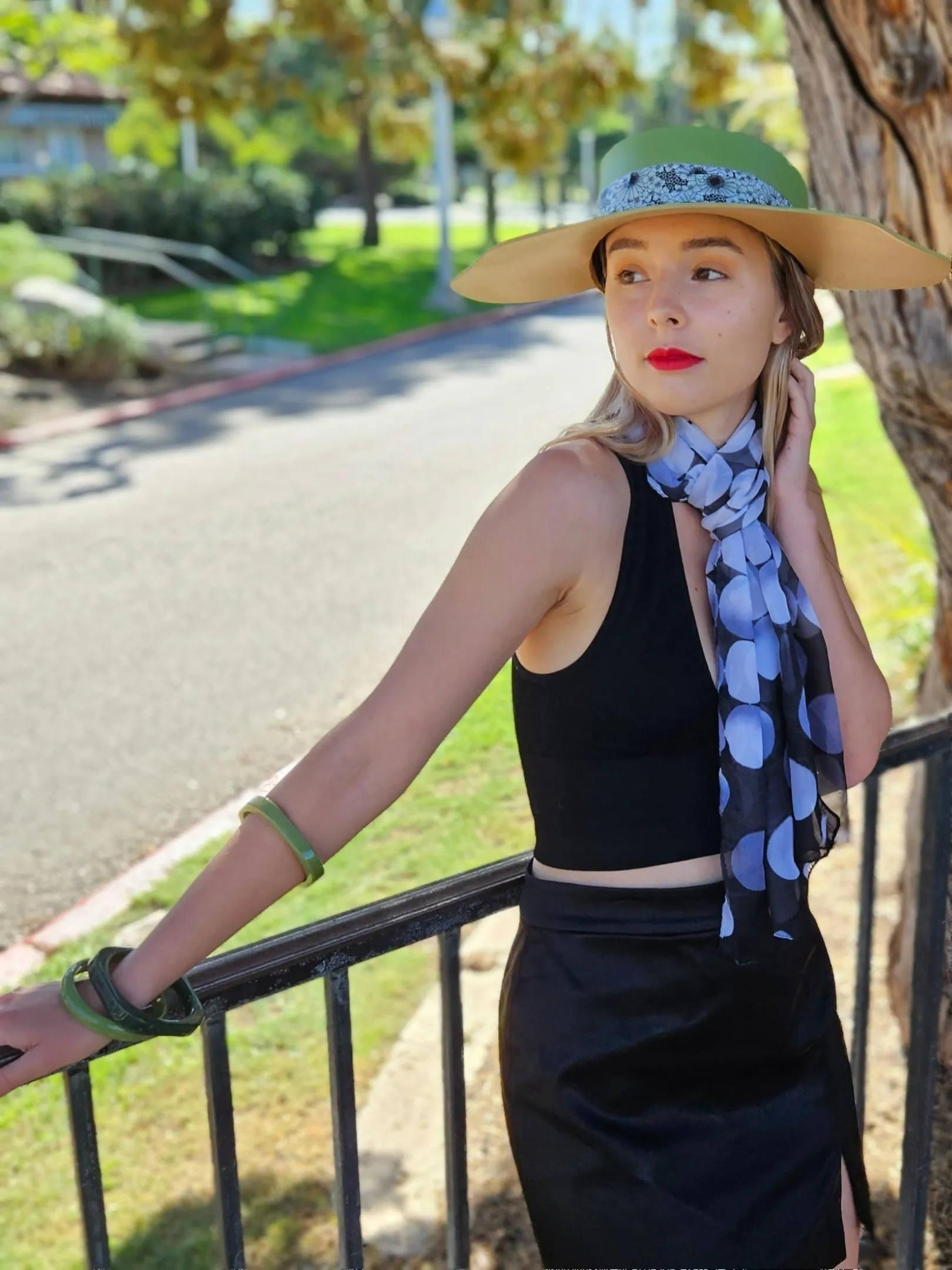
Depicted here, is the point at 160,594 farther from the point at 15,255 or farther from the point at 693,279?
the point at 15,255

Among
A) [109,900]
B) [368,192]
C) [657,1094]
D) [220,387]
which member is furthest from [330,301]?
[657,1094]

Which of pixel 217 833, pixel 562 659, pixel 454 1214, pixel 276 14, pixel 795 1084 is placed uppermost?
pixel 276 14

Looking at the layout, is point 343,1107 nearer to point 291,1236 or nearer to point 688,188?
point 688,188

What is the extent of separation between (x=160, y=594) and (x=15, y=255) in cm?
965

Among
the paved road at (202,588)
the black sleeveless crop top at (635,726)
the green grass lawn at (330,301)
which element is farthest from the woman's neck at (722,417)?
the green grass lawn at (330,301)

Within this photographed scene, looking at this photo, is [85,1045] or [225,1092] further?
[225,1092]

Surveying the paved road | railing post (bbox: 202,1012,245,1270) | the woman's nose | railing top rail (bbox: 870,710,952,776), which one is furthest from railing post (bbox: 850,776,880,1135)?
the paved road

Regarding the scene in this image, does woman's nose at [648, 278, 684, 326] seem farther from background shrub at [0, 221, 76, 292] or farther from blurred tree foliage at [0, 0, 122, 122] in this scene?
background shrub at [0, 221, 76, 292]

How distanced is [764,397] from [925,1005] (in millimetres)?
1110

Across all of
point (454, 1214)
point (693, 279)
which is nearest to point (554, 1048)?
point (454, 1214)

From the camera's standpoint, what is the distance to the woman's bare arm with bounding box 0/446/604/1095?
1.33 m

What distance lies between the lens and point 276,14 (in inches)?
290

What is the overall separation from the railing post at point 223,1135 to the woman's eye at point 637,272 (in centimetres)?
96

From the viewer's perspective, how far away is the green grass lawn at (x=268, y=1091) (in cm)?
356
